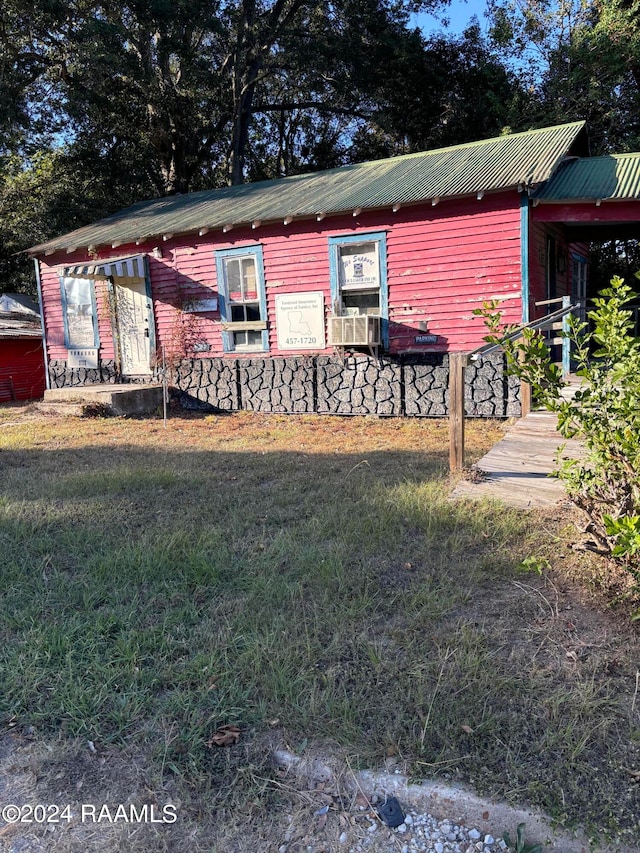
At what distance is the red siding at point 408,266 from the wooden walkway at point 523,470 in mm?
3656

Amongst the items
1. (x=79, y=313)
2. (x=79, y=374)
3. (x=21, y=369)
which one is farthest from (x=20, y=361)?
(x=79, y=313)

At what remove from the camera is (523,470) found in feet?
16.9

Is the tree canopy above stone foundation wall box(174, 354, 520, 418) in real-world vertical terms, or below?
above

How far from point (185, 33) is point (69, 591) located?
71.9 ft

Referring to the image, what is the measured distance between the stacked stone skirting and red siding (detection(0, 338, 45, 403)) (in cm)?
553

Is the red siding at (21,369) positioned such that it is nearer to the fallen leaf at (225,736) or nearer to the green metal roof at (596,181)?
the green metal roof at (596,181)

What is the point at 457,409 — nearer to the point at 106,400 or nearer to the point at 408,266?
the point at 408,266

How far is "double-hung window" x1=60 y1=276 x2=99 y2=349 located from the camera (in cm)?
1330

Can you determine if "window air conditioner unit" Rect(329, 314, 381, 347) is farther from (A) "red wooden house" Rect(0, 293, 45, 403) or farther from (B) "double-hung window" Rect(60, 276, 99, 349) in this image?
(A) "red wooden house" Rect(0, 293, 45, 403)

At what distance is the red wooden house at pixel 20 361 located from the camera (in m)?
14.9

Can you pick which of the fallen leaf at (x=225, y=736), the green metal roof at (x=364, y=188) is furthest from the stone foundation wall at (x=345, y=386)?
the fallen leaf at (x=225, y=736)

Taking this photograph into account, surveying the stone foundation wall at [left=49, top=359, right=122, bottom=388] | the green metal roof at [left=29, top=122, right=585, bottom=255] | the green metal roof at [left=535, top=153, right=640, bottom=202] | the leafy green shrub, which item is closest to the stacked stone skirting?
the stone foundation wall at [left=49, top=359, right=122, bottom=388]

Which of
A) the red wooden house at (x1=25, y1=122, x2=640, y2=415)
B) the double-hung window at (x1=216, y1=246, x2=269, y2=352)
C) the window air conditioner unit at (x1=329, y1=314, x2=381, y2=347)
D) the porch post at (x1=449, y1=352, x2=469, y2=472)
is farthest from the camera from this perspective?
the double-hung window at (x1=216, y1=246, x2=269, y2=352)

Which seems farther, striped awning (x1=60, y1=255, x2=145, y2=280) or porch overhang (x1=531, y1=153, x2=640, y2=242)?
striped awning (x1=60, y1=255, x2=145, y2=280)
